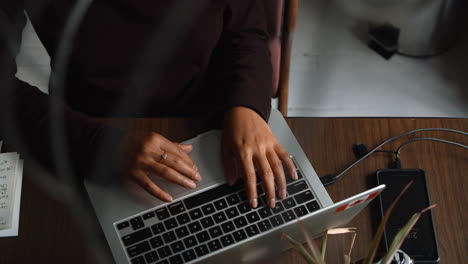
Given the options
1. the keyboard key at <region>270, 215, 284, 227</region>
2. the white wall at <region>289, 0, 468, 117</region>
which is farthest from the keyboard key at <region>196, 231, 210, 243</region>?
the white wall at <region>289, 0, 468, 117</region>

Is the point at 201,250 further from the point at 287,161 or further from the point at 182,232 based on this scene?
the point at 287,161

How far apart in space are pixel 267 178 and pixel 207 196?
0.33ft

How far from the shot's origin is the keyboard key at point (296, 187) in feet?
2.59

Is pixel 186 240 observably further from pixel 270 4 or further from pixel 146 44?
pixel 270 4

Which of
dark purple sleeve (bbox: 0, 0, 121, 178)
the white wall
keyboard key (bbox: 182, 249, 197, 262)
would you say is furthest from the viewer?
the white wall

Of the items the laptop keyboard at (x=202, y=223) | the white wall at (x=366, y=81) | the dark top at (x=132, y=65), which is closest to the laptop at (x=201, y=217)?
the laptop keyboard at (x=202, y=223)

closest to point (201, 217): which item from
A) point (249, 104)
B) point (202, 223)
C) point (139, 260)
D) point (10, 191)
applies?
point (202, 223)

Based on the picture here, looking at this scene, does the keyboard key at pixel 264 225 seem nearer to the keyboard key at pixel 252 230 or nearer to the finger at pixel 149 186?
the keyboard key at pixel 252 230

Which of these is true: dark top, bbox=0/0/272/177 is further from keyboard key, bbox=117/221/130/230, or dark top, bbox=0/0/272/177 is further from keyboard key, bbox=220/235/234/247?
keyboard key, bbox=220/235/234/247

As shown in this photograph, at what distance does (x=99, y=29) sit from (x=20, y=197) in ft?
1.06

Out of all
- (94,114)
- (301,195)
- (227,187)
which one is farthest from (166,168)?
(94,114)

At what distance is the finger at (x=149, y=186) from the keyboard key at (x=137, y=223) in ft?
0.15

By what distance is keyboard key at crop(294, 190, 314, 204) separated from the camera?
782mm

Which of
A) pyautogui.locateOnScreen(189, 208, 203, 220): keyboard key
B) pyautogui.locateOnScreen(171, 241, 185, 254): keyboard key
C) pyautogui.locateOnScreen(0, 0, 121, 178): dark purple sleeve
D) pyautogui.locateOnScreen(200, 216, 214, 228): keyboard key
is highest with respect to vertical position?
pyautogui.locateOnScreen(0, 0, 121, 178): dark purple sleeve
